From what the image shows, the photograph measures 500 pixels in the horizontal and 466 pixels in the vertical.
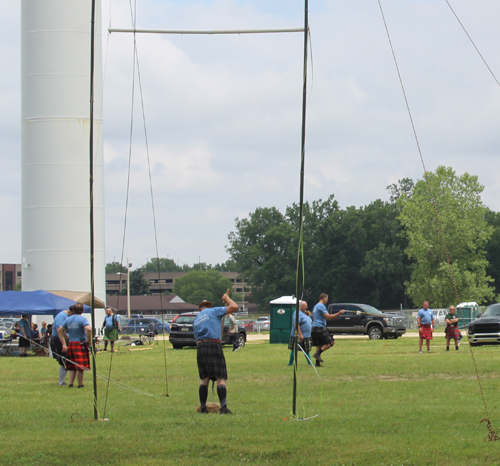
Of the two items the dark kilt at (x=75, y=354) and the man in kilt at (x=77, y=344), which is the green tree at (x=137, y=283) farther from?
the dark kilt at (x=75, y=354)

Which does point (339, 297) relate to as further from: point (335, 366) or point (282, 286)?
point (335, 366)

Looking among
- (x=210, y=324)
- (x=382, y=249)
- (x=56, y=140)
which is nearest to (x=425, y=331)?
(x=210, y=324)

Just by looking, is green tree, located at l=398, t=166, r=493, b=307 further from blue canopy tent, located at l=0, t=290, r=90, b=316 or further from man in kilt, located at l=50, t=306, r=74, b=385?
man in kilt, located at l=50, t=306, r=74, b=385

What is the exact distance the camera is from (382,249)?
10288 centimetres

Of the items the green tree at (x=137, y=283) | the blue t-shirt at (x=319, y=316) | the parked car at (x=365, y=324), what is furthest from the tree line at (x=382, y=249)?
the blue t-shirt at (x=319, y=316)

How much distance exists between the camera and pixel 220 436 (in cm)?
914

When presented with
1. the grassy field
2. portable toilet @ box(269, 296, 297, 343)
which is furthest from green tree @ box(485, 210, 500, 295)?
the grassy field

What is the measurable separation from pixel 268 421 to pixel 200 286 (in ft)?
462

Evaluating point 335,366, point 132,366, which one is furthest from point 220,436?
point 132,366

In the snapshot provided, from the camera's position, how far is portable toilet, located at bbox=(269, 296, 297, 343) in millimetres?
35531

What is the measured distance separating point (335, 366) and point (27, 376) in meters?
7.48

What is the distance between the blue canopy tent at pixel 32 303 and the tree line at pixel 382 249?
153 ft

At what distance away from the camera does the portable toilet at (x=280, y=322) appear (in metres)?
35.5

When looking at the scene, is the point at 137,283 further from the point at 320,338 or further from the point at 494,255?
the point at 320,338
